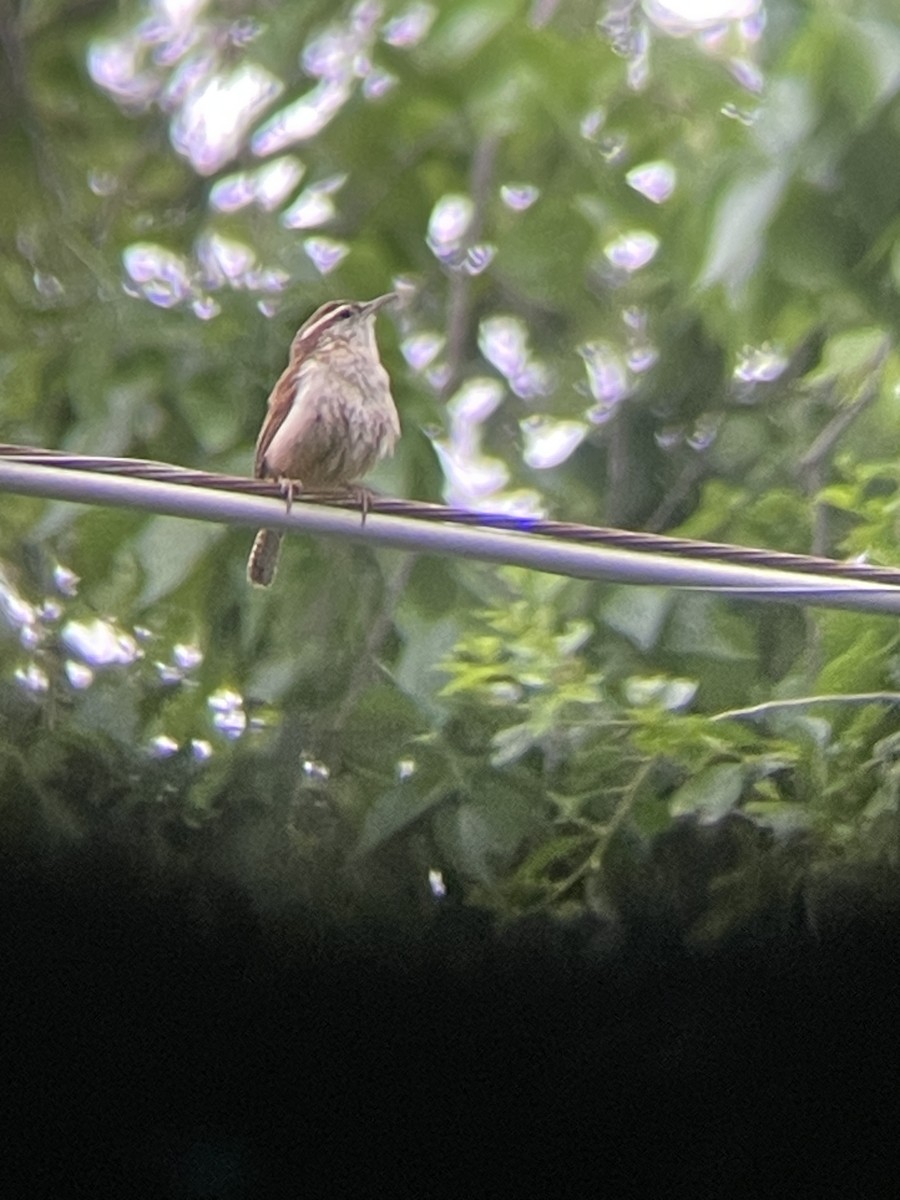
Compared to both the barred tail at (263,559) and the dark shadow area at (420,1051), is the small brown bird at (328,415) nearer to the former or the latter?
the barred tail at (263,559)

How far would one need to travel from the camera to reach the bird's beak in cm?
454

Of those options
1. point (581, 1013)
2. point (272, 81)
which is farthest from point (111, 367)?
point (581, 1013)

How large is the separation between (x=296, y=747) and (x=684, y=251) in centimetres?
160

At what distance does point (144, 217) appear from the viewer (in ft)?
15.7

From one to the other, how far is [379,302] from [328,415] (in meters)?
0.40

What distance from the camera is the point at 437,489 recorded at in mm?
4395

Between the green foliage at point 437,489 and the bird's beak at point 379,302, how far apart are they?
6 cm

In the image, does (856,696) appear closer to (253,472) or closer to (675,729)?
(675,729)

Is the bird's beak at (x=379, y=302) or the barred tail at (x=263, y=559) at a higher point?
the bird's beak at (x=379, y=302)

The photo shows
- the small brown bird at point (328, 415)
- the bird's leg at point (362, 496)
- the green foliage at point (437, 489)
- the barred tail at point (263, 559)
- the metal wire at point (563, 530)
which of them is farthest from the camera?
the small brown bird at point (328, 415)

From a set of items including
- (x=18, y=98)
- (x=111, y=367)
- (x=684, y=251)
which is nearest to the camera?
(x=684, y=251)

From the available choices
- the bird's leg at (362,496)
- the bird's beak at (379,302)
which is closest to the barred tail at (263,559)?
the bird's leg at (362,496)

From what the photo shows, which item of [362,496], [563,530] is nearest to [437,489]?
[362,496]

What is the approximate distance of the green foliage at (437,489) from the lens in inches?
168
